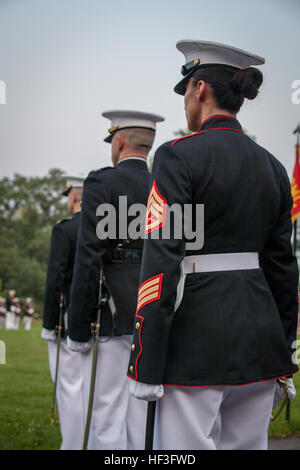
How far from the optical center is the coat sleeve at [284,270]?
8.48ft

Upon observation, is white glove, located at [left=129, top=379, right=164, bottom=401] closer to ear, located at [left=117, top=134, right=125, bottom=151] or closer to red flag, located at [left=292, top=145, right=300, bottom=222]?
ear, located at [left=117, top=134, right=125, bottom=151]

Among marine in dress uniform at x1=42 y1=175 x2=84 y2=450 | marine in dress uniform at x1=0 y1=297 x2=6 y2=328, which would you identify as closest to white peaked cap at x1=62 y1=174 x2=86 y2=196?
marine in dress uniform at x1=42 y1=175 x2=84 y2=450

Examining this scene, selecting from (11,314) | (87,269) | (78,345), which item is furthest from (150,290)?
(11,314)

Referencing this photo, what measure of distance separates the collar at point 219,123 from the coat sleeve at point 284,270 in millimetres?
323

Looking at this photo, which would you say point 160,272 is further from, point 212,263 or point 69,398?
point 69,398

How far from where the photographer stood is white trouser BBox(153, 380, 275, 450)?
221 cm

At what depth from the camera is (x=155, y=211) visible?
7.68 feet

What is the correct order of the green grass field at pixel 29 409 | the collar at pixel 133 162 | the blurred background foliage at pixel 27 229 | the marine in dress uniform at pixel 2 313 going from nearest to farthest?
the collar at pixel 133 162
the green grass field at pixel 29 409
the marine in dress uniform at pixel 2 313
the blurred background foliage at pixel 27 229

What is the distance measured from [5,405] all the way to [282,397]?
5.09 meters

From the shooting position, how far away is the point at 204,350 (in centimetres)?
225

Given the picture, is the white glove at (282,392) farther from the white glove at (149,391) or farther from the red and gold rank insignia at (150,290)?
the red and gold rank insignia at (150,290)

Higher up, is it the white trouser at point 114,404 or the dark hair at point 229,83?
the dark hair at point 229,83

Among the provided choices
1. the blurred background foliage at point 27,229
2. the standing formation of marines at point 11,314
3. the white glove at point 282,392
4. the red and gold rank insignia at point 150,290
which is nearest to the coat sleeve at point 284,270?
the white glove at point 282,392

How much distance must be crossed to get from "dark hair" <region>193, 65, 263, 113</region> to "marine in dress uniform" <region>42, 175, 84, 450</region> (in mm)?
2532
